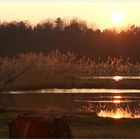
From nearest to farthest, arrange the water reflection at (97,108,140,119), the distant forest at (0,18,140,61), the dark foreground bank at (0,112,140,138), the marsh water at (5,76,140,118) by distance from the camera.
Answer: the dark foreground bank at (0,112,140,138) < the water reflection at (97,108,140,119) < the marsh water at (5,76,140,118) < the distant forest at (0,18,140,61)

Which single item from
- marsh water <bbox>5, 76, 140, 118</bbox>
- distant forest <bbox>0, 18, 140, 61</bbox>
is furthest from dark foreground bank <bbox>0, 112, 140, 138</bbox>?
distant forest <bbox>0, 18, 140, 61</bbox>

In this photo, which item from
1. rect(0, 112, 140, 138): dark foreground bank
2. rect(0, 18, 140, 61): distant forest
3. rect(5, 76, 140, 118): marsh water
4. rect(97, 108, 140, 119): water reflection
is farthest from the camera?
rect(0, 18, 140, 61): distant forest

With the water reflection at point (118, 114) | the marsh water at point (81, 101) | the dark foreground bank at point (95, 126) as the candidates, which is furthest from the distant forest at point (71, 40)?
the dark foreground bank at point (95, 126)

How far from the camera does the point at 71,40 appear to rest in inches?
3605

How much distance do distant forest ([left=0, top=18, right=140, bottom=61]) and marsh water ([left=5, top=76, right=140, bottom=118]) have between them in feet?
127

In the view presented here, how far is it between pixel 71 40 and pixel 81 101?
60.9m

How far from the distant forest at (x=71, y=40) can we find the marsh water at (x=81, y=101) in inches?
1520

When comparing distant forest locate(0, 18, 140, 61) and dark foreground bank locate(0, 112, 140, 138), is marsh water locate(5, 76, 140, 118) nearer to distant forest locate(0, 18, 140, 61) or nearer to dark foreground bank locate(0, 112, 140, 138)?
dark foreground bank locate(0, 112, 140, 138)

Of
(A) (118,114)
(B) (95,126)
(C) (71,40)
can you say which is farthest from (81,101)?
(C) (71,40)

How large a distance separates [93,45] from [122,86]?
47.7m

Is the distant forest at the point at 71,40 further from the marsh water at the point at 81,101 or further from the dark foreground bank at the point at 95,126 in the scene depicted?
the dark foreground bank at the point at 95,126

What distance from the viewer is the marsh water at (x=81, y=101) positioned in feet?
87.7

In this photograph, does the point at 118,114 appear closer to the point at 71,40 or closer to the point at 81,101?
the point at 81,101

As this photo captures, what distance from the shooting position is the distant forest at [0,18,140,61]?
82188mm
